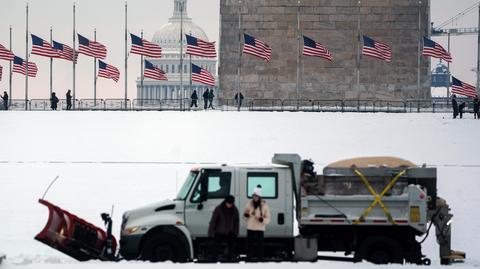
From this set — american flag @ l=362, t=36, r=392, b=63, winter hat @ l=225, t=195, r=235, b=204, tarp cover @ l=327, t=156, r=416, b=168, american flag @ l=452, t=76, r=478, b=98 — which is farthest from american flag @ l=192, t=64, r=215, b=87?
winter hat @ l=225, t=195, r=235, b=204

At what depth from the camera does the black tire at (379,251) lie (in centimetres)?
2628

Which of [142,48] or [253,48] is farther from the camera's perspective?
[142,48]

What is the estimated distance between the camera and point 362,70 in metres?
80.5

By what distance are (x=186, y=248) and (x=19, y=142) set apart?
32.0m

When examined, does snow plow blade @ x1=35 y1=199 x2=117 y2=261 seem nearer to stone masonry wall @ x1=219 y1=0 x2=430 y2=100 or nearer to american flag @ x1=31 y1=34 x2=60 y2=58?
american flag @ x1=31 y1=34 x2=60 y2=58

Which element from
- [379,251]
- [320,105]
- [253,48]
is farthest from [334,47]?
[379,251]

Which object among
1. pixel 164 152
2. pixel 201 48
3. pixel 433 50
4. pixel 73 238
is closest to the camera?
→ pixel 73 238

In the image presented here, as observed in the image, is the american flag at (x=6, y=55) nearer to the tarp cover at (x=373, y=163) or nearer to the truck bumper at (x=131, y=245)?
the tarp cover at (x=373, y=163)

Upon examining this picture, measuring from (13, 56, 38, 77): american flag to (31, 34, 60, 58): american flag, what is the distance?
3037 millimetres

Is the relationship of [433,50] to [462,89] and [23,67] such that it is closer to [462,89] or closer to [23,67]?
[462,89]

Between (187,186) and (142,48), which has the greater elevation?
(142,48)

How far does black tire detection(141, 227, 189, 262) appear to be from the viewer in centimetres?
2594

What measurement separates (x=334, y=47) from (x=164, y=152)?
29.4 meters

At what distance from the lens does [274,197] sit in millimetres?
26734
